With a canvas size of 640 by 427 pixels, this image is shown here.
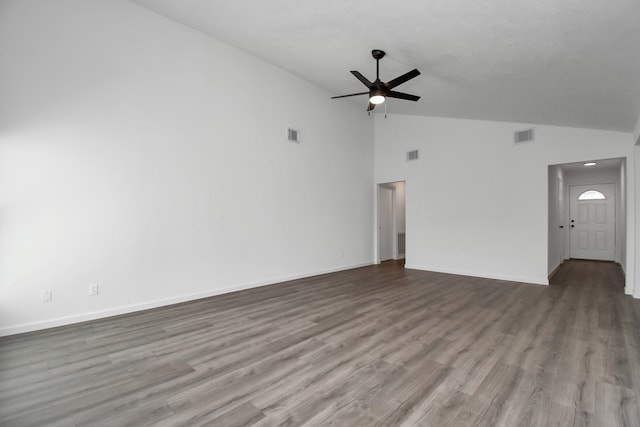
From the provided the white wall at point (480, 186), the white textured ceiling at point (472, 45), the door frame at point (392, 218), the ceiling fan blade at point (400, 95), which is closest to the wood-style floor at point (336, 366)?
the white wall at point (480, 186)

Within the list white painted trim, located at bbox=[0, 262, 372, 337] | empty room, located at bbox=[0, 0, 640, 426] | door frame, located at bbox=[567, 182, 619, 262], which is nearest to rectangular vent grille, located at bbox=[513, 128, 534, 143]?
empty room, located at bbox=[0, 0, 640, 426]

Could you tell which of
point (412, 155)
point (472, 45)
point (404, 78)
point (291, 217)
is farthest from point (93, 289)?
point (412, 155)

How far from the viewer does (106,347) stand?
2871 mm

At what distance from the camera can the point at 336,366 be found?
246 centimetres

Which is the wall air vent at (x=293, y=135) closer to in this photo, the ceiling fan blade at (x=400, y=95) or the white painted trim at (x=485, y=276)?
the ceiling fan blade at (x=400, y=95)

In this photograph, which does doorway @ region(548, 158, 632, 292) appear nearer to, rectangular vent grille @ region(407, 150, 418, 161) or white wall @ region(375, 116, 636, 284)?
white wall @ region(375, 116, 636, 284)

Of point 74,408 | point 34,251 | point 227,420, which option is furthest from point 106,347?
point 227,420

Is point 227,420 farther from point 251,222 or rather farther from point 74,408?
point 251,222

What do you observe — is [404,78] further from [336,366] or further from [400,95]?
[336,366]

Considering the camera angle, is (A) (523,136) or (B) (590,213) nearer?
(A) (523,136)

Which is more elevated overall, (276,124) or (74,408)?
(276,124)

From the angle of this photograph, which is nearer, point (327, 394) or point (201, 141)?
point (327, 394)

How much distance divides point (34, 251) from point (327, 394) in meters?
3.54

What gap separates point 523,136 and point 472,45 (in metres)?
3.32
